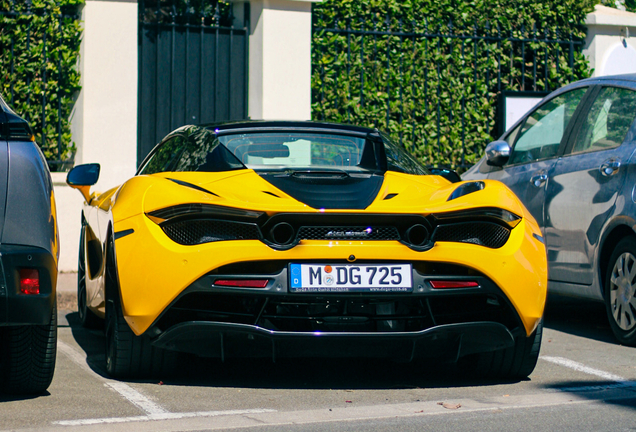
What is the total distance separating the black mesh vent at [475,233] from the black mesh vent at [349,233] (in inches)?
8.4

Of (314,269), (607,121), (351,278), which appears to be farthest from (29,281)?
(607,121)

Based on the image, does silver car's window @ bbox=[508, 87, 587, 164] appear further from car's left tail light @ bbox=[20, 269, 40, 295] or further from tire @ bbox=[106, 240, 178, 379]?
car's left tail light @ bbox=[20, 269, 40, 295]

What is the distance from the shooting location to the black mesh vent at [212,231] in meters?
4.27

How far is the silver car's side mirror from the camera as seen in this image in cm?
699

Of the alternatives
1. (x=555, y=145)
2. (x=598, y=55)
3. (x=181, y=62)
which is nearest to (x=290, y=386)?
(x=555, y=145)

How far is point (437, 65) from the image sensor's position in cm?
1117

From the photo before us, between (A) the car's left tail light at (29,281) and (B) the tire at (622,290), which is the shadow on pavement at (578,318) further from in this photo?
(A) the car's left tail light at (29,281)

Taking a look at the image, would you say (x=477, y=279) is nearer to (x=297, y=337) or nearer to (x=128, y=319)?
(x=297, y=337)

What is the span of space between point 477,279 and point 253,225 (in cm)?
105

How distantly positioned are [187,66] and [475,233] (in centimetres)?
639

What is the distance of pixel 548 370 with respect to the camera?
17.3 ft

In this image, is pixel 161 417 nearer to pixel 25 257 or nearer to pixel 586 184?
pixel 25 257

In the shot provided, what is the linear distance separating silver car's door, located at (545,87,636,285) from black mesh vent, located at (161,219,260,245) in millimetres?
2836

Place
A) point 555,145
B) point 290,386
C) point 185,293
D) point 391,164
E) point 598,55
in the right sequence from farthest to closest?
point 598,55 < point 555,145 < point 391,164 < point 290,386 < point 185,293
